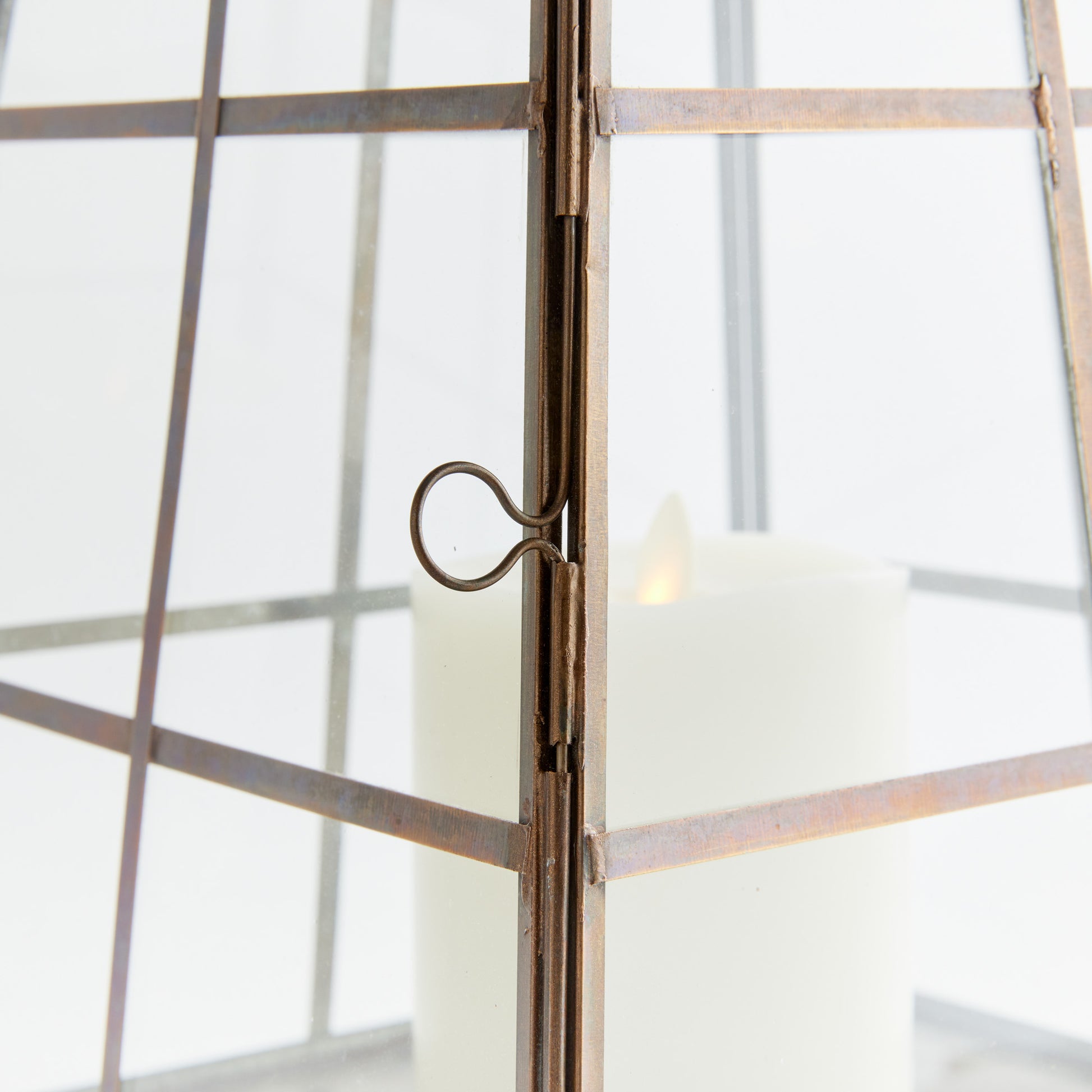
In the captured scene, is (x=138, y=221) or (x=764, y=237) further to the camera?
(x=138, y=221)

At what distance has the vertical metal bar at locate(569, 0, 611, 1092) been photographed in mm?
343

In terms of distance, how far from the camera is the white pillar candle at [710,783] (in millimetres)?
362

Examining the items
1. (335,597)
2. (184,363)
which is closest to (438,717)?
(335,597)

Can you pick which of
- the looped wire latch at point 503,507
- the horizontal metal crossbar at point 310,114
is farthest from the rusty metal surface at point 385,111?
the looped wire latch at point 503,507

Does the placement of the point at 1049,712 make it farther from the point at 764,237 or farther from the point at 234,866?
the point at 234,866

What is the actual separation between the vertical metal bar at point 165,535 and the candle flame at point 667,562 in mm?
192

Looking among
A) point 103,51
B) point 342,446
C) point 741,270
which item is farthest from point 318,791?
point 103,51

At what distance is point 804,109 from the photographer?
0.37 meters

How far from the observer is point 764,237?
369mm

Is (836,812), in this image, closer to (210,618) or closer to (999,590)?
(999,590)

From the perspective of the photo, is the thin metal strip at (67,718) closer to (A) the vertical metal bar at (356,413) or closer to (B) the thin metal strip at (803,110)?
(A) the vertical metal bar at (356,413)

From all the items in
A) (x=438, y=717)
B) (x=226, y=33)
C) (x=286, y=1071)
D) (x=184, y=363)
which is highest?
(x=226, y=33)

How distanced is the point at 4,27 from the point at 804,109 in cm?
41

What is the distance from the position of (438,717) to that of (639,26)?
0.76ft
